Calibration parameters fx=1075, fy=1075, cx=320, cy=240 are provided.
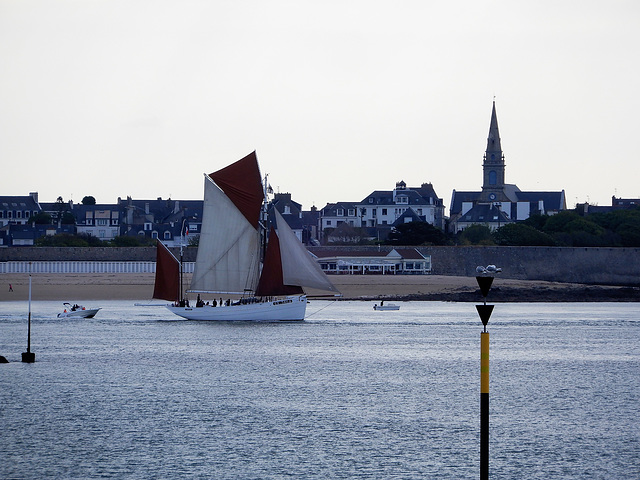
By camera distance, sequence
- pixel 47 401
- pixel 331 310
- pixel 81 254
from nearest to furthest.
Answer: pixel 47 401 < pixel 331 310 < pixel 81 254

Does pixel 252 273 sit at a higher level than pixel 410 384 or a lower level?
higher

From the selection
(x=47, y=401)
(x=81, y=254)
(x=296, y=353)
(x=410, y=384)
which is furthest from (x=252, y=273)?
(x=81, y=254)

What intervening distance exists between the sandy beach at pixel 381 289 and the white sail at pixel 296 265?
84.9ft

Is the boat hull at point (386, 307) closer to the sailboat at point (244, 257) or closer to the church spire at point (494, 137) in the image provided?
the sailboat at point (244, 257)

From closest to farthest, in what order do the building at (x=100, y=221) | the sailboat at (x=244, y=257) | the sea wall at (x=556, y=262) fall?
the sailboat at (x=244, y=257) → the sea wall at (x=556, y=262) → the building at (x=100, y=221)

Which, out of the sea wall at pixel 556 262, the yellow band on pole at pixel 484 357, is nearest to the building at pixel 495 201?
the sea wall at pixel 556 262

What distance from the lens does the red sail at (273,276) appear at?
56.5 m

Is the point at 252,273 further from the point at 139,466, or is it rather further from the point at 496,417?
the point at 139,466

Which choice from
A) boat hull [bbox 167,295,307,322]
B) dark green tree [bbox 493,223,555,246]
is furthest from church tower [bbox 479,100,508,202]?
boat hull [bbox 167,295,307,322]

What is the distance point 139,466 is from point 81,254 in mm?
87121

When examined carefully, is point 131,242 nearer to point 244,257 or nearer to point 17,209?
point 17,209

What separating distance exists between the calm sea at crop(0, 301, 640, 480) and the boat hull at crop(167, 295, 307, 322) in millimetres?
3430

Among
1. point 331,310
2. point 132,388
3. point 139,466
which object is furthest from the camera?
point 331,310

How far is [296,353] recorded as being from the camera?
4434 centimetres
